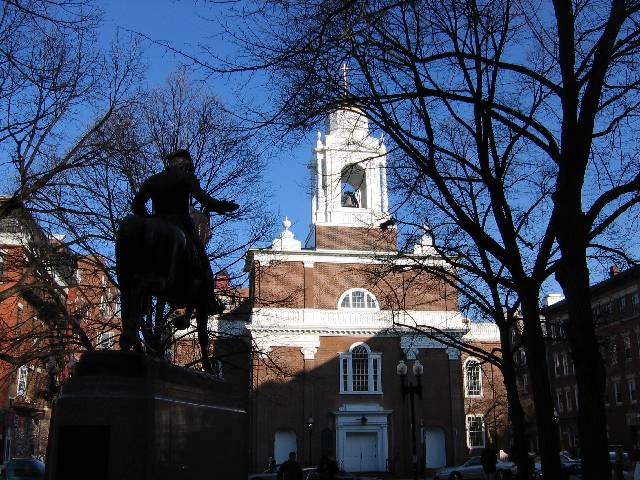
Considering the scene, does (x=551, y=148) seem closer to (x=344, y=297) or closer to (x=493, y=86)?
(x=493, y=86)

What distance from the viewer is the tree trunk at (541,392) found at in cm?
1403

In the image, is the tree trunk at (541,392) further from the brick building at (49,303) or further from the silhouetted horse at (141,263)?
the brick building at (49,303)

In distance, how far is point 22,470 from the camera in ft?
66.9

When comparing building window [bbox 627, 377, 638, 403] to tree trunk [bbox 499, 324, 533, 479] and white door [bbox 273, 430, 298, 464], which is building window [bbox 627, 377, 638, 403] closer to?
white door [bbox 273, 430, 298, 464]

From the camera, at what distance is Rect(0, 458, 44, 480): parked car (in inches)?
793

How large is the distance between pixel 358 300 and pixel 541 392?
34865 millimetres

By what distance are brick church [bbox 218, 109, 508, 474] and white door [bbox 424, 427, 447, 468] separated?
0.21 ft

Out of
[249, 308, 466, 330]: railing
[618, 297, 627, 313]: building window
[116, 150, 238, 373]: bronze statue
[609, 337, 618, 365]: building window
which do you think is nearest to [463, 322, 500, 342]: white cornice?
[249, 308, 466, 330]: railing

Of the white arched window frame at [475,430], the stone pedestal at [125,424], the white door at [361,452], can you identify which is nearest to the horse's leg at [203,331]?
the stone pedestal at [125,424]

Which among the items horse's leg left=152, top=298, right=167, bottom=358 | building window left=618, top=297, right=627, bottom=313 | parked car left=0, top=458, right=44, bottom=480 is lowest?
parked car left=0, top=458, right=44, bottom=480

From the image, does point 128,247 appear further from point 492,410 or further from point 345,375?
point 492,410

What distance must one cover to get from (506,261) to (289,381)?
110ft

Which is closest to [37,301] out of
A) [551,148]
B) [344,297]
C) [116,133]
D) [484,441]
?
[116,133]

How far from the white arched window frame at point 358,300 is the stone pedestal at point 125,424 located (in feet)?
137
